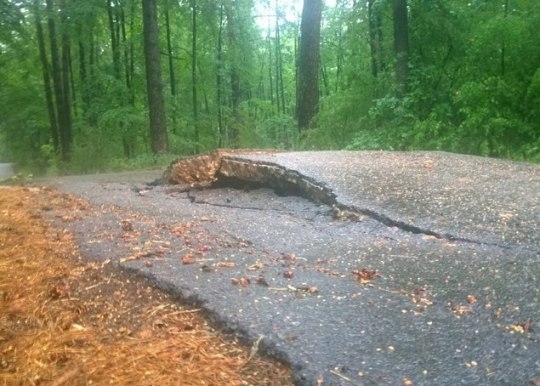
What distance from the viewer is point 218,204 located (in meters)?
5.95

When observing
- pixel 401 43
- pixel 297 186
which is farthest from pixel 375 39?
pixel 297 186

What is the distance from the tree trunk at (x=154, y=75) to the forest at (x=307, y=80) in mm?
25

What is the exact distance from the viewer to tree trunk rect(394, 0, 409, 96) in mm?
10836

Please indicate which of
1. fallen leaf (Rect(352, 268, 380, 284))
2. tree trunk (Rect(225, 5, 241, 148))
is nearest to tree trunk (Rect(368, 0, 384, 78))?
tree trunk (Rect(225, 5, 241, 148))

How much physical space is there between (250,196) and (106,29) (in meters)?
17.5

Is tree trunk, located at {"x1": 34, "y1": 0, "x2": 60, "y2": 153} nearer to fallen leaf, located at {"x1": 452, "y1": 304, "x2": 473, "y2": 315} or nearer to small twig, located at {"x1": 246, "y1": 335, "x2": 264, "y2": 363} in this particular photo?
small twig, located at {"x1": 246, "y1": 335, "x2": 264, "y2": 363}

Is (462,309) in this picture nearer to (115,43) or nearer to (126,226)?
(126,226)

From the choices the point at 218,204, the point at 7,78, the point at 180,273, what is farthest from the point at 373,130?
the point at 7,78

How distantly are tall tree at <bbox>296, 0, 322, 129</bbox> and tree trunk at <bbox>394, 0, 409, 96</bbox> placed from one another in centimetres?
239

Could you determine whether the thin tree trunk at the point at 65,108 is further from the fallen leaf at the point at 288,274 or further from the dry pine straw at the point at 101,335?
the fallen leaf at the point at 288,274

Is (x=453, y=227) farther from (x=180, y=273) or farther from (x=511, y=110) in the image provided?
(x=511, y=110)

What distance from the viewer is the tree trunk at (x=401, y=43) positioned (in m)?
10.8

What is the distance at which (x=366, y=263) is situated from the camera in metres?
3.61

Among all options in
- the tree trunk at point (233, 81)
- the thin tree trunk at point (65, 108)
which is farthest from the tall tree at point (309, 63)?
the thin tree trunk at point (65, 108)
